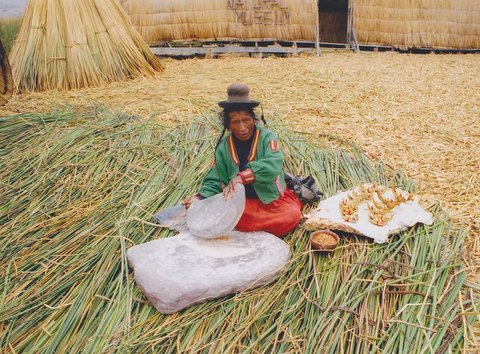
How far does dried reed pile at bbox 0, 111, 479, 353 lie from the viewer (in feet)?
5.18

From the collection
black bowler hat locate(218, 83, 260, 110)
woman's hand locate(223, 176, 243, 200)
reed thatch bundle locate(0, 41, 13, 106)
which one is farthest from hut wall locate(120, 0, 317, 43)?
woman's hand locate(223, 176, 243, 200)

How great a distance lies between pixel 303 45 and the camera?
902 centimetres

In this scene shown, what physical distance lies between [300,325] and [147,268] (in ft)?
2.20

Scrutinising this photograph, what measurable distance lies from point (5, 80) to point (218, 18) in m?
5.64

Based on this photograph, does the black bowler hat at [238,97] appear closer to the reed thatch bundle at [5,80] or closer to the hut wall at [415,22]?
the reed thatch bundle at [5,80]

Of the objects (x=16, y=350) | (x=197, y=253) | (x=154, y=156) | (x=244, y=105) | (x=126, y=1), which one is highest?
(x=126, y=1)

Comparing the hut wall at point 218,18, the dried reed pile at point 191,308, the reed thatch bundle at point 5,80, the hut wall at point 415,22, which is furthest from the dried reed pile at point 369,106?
the hut wall at point 415,22

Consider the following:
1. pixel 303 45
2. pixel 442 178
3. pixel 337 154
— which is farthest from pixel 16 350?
pixel 303 45

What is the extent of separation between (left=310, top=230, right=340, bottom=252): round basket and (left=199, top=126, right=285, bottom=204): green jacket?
279 millimetres

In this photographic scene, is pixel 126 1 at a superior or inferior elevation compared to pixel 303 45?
superior

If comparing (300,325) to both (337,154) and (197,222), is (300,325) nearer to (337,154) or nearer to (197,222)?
(197,222)

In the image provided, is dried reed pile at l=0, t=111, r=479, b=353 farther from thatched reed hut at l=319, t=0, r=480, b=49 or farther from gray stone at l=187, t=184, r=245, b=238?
thatched reed hut at l=319, t=0, r=480, b=49

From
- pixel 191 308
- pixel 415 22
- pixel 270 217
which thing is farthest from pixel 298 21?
pixel 191 308

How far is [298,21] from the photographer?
8.41 meters
